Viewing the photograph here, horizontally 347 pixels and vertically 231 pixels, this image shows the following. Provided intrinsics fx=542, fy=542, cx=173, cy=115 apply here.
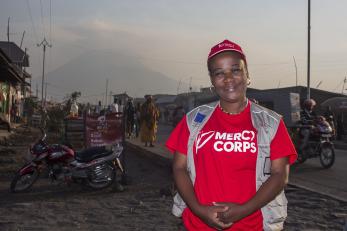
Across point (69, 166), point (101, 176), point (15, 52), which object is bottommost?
point (101, 176)

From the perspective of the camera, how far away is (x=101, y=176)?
9.37m

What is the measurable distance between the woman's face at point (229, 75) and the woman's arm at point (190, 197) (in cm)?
39

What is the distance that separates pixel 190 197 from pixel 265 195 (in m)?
0.36

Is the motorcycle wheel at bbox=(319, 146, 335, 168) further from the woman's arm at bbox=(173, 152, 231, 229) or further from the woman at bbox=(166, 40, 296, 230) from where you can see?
the woman's arm at bbox=(173, 152, 231, 229)

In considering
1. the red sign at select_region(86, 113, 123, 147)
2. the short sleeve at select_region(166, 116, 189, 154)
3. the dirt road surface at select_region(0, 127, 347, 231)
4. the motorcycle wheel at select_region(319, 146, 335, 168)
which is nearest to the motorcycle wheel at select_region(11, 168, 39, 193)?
the dirt road surface at select_region(0, 127, 347, 231)

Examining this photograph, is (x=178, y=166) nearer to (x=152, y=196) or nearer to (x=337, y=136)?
(x=152, y=196)

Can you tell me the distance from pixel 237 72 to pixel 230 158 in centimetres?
48

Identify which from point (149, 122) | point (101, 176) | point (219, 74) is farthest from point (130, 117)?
point (219, 74)

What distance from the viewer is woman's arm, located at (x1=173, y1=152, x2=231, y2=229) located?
2.47 metres

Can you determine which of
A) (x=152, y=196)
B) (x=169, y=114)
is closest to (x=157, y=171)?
(x=152, y=196)

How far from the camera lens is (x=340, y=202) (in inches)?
306

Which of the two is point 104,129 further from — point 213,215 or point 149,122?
point 213,215

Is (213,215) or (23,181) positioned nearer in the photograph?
(213,215)

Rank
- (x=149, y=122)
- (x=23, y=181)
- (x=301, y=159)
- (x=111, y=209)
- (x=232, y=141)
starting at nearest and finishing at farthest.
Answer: (x=232, y=141)
(x=111, y=209)
(x=23, y=181)
(x=301, y=159)
(x=149, y=122)
